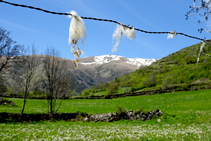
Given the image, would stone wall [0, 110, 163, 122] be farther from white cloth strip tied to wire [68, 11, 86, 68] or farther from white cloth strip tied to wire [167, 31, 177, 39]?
white cloth strip tied to wire [68, 11, 86, 68]

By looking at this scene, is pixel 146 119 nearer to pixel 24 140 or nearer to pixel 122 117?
pixel 122 117

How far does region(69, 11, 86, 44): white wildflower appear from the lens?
2789 millimetres

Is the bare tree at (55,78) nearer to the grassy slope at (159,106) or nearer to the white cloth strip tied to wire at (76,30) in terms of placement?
the grassy slope at (159,106)

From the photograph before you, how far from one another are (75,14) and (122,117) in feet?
62.9

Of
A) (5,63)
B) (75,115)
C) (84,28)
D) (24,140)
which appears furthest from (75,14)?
(5,63)

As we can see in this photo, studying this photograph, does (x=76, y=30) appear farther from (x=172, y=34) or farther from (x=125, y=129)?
(x=125, y=129)

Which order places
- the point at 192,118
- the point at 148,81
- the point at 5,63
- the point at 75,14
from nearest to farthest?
the point at 75,14
the point at 192,118
the point at 5,63
the point at 148,81

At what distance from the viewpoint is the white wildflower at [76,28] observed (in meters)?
2.79

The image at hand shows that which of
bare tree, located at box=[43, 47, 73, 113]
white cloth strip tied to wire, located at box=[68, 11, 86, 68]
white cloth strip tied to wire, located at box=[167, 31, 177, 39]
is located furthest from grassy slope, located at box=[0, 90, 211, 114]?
white cloth strip tied to wire, located at box=[68, 11, 86, 68]

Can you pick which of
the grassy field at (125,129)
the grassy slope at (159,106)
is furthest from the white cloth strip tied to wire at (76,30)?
the grassy slope at (159,106)

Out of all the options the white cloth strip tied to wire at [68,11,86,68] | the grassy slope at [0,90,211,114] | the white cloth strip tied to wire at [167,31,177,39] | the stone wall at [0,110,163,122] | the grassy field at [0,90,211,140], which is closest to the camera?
the white cloth strip tied to wire at [68,11,86,68]

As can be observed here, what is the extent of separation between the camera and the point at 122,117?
20609mm

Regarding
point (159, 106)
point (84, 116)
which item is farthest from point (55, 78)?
point (159, 106)

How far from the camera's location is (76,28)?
111 inches
